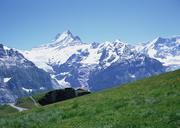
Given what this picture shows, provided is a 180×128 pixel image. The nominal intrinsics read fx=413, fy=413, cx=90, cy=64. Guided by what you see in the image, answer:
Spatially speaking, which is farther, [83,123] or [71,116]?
[71,116]

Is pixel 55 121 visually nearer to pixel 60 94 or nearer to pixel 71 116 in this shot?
pixel 71 116

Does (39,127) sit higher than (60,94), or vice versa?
(60,94)

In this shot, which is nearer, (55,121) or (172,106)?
(172,106)

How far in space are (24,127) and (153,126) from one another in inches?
412

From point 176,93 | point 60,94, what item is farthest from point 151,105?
point 60,94

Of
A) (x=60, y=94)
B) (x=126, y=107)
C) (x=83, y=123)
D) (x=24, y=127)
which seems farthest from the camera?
(x=60, y=94)

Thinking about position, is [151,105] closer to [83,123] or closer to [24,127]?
[83,123]

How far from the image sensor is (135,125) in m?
21.2

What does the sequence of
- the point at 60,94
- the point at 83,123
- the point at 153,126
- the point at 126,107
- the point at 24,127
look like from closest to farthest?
1. the point at 153,126
2. the point at 83,123
3. the point at 24,127
4. the point at 126,107
5. the point at 60,94

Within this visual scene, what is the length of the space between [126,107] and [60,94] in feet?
233

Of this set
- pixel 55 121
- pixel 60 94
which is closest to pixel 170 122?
pixel 55 121

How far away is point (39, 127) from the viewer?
2592 cm

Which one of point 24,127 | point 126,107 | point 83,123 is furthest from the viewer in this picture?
point 126,107

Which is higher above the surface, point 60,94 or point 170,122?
point 60,94
